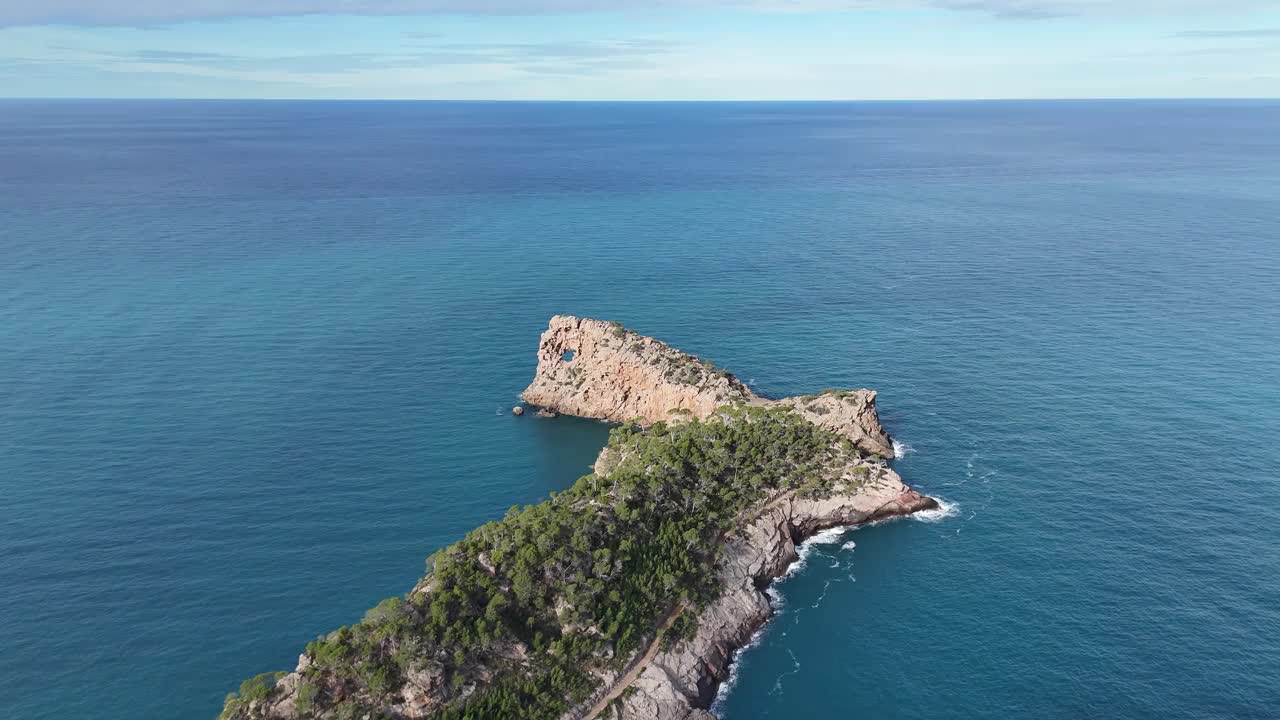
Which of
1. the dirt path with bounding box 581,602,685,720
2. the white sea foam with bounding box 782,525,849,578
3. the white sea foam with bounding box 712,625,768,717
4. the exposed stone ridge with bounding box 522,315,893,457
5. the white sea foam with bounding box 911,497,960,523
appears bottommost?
the white sea foam with bounding box 712,625,768,717

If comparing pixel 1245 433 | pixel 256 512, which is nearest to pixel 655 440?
pixel 256 512

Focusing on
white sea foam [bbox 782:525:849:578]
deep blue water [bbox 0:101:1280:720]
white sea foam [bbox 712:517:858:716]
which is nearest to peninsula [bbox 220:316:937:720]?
white sea foam [bbox 712:517:858:716]

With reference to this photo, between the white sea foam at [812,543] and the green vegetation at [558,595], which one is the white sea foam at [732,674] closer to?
the green vegetation at [558,595]

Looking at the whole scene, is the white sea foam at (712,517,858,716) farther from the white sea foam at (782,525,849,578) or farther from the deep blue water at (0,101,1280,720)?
the deep blue water at (0,101,1280,720)

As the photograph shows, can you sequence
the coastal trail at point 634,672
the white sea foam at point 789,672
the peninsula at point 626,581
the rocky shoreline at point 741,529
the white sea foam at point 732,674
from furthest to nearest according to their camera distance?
the white sea foam at point 789,672, the white sea foam at point 732,674, the rocky shoreline at point 741,529, the coastal trail at point 634,672, the peninsula at point 626,581

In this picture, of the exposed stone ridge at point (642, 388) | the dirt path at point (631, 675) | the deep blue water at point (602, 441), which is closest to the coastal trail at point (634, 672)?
the dirt path at point (631, 675)

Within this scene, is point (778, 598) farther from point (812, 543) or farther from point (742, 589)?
point (812, 543)
